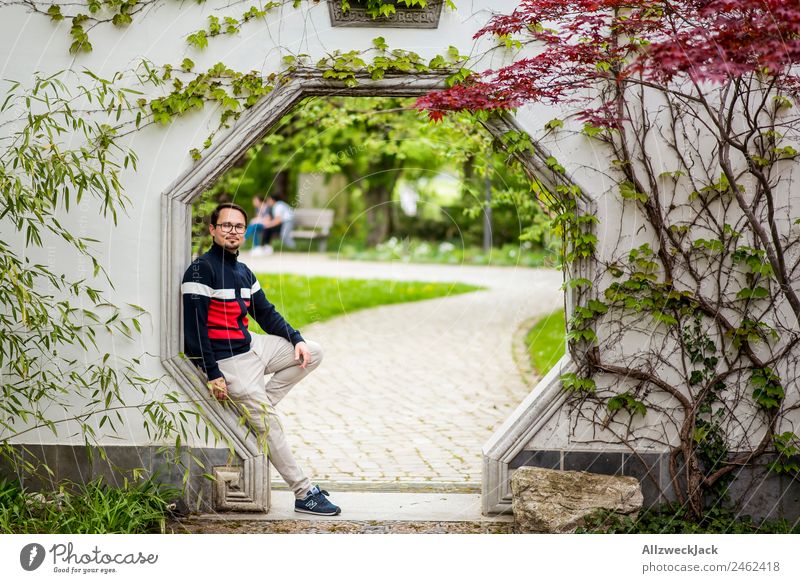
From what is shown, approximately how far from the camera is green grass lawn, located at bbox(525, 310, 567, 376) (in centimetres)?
950

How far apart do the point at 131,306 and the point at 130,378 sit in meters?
0.38

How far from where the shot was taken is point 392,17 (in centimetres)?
502

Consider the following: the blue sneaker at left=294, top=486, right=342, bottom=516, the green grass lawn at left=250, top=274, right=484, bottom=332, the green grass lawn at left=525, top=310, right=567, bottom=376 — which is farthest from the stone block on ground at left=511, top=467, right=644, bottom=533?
the green grass lawn at left=250, top=274, right=484, bottom=332

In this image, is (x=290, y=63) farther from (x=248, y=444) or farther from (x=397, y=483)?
(x=397, y=483)

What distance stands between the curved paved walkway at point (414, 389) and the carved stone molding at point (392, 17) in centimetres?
269

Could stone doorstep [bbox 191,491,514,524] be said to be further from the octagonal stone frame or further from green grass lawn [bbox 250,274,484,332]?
green grass lawn [bbox 250,274,484,332]

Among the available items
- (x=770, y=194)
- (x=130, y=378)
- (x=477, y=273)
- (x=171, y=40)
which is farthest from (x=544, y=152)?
(x=477, y=273)

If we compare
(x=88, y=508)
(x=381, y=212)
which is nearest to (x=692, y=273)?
(x=88, y=508)

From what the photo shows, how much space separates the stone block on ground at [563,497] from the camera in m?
4.81

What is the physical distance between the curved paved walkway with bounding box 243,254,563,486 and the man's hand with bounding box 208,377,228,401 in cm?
112

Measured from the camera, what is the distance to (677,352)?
5.18 m

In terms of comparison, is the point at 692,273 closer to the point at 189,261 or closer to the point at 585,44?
the point at 585,44

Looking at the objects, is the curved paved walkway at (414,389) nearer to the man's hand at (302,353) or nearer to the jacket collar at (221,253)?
the man's hand at (302,353)
